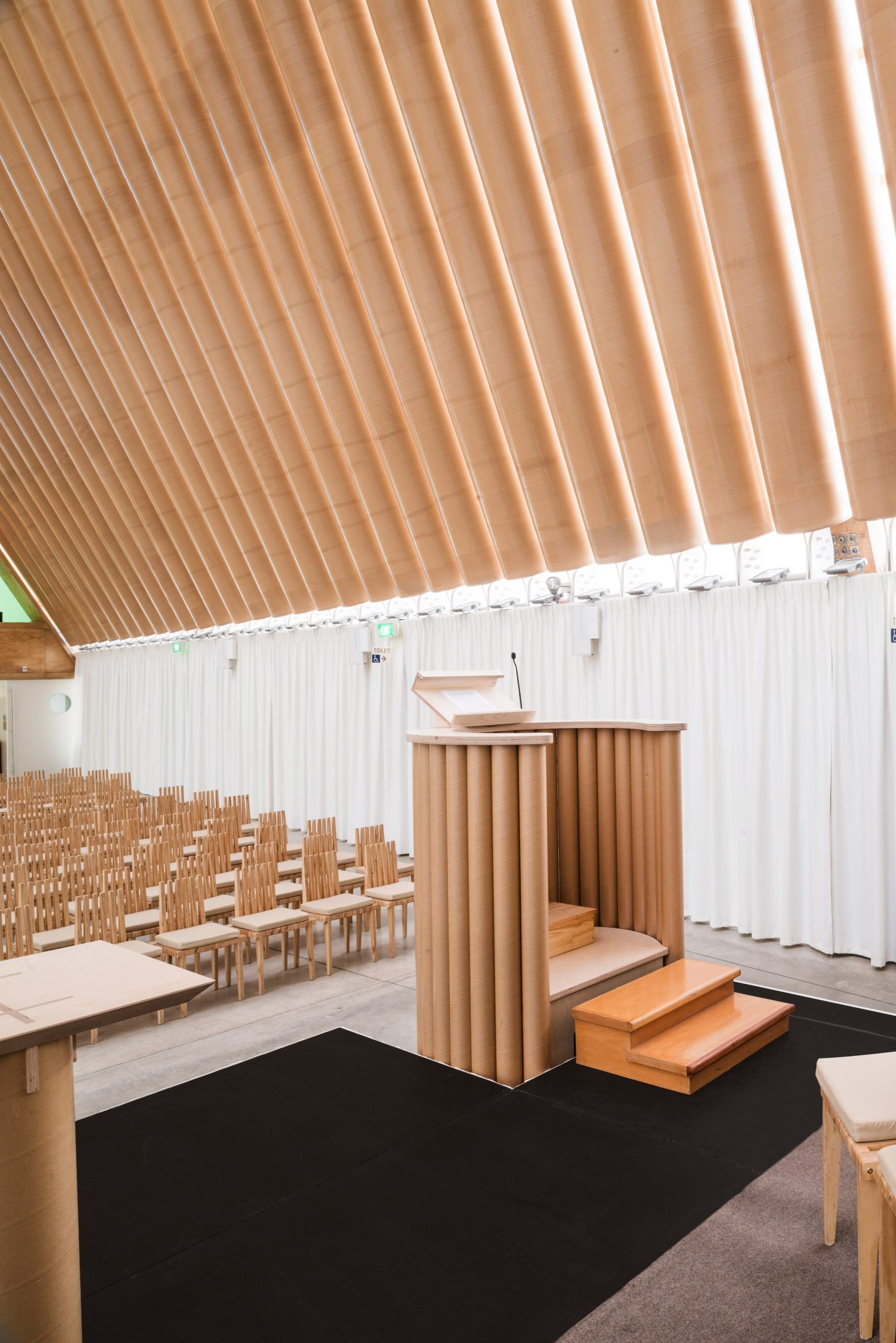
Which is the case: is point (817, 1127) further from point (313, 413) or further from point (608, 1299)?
point (313, 413)

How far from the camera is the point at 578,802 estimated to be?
261 inches

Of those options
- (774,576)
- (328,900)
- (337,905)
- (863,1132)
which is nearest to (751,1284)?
(863,1132)

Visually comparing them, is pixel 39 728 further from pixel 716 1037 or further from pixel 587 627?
pixel 716 1037

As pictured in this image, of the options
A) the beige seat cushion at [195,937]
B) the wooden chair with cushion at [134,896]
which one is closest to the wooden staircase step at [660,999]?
the beige seat cushion at [195,937]

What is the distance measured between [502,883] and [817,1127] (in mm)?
1872

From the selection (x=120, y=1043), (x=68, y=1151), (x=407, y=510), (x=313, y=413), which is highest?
(x=313, y=413)

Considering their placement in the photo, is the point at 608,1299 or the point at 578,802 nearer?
the point at 608,1299

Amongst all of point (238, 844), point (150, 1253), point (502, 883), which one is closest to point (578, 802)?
point (502, 883)

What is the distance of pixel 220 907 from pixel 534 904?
3.83 metres

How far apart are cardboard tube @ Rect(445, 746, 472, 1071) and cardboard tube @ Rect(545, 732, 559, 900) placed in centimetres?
157

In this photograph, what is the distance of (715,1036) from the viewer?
5.19 metres

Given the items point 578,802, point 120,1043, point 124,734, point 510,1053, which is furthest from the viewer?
point 124,734

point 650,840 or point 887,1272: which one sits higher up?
point 650,840

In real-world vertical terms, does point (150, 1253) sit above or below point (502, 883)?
below
